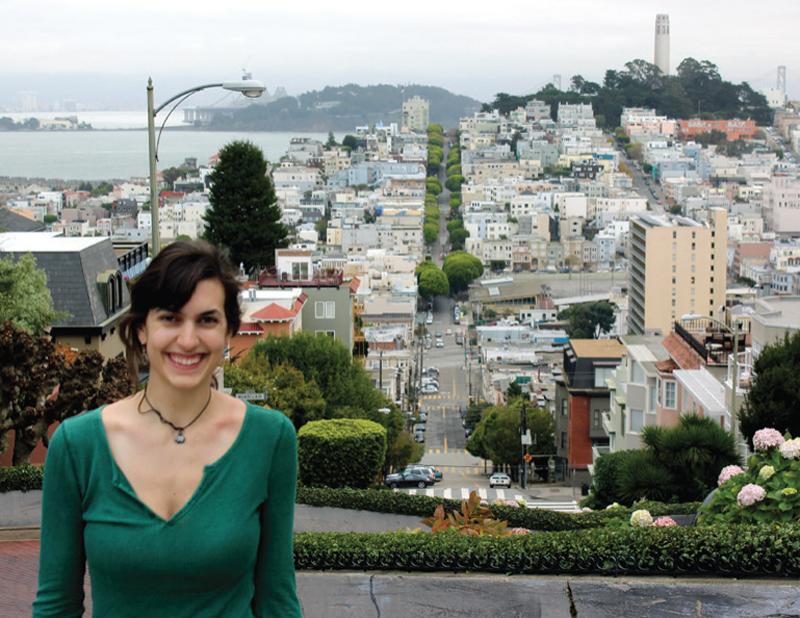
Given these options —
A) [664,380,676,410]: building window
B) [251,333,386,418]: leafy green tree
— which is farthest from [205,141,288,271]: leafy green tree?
[664,380,676,410]: building window

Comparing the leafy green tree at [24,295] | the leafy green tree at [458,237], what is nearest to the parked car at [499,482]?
the leafy green tree at [24,295]

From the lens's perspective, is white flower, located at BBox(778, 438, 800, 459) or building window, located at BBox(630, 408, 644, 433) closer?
white flower, located at BBox(778, 438, 800, 459)

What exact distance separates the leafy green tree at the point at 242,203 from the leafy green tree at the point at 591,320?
8467cm

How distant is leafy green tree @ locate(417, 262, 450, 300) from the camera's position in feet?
433

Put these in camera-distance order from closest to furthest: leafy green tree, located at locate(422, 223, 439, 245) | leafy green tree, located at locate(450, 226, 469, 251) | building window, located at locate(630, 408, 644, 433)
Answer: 1. building window, located at locate(630, 408, 644, 433)
2. leafy green tree, located at locate(450, 226, 469, 251)
3. leafy green tree, located at locate(422, 223, 439, 245)

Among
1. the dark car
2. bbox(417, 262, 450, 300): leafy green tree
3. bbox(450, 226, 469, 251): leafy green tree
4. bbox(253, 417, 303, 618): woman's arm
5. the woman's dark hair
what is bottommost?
bbox(417, 262, 450, 300): leafy green tree

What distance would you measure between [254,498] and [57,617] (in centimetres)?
34

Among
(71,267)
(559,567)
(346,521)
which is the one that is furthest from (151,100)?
(71,267)

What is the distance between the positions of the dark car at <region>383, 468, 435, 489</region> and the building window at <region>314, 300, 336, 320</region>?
3.58m

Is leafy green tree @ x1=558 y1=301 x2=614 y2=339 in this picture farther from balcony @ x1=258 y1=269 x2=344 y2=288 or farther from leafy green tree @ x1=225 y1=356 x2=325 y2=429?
leafy green tree @ x1=225 y1=356 x2=325 y2=429

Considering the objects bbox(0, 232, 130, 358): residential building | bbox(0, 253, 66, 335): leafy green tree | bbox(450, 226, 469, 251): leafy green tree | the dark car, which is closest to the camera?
bbox(0, 253, 66, 335): leafy green tree

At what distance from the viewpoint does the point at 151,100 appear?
11273 mm

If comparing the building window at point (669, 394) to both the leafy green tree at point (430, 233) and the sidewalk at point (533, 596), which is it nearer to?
the sidewalk at point (533, 596)

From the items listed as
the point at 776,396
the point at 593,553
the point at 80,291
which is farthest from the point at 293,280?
the point at 593,553
